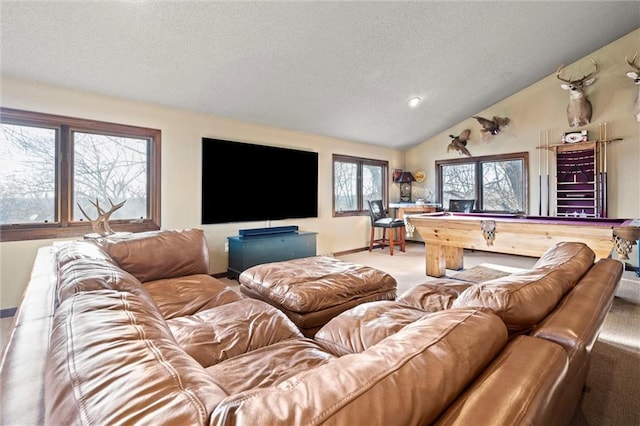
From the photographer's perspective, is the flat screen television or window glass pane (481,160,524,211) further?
window glass pane (481,160,524,211)

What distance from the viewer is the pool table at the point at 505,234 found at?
9.01 ft

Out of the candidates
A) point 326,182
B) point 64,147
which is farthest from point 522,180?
point 64,147

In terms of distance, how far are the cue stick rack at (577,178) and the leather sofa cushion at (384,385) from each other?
4800 mm

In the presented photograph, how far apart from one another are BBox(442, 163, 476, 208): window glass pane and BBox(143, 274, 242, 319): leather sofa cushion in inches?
210

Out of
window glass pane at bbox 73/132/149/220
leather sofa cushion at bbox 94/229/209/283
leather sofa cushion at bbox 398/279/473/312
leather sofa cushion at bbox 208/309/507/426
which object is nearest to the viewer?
leather sofa cushion at bbox 208/309/507/426

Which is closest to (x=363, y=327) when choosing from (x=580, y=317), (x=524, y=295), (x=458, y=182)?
(x=524, y=295)

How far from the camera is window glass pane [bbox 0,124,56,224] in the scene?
2.83m

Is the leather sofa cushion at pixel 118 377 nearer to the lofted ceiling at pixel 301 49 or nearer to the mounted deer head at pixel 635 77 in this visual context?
the lofted ceiling at pixel 301 49

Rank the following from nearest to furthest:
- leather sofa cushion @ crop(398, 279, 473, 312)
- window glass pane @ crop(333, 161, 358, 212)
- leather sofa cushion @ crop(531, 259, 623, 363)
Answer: leather sofa cushion @ crop(531, 259, 623, 363) → leather sofa cushion @ crop(398, 279, 473, 312) → window glass pane @ crop(333, 161, 358, 212)

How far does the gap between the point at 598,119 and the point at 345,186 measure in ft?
12.8

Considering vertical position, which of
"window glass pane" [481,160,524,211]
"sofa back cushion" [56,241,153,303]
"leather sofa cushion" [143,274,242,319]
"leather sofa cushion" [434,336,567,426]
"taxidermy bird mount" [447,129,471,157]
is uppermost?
"taxidermy bird mount" [447,129,471,157]

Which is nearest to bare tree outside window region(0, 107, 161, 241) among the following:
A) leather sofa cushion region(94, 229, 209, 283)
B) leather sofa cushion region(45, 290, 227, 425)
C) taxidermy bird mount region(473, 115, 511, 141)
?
leather sofa cushion region(94, 229, 209, 283)

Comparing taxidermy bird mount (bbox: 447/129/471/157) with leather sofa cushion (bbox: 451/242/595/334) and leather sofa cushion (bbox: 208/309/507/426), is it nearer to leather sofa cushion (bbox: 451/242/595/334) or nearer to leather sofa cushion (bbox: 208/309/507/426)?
leather sofa cushion (bbox: 451/242/595/334)

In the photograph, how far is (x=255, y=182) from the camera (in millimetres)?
4367
